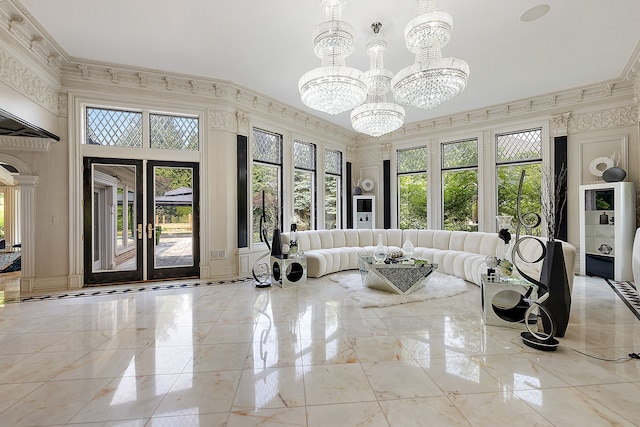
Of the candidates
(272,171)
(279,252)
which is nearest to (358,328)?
(279,252)

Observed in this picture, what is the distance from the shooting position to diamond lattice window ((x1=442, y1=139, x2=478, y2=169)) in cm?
703

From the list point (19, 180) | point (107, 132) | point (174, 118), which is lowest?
point (19, 180)

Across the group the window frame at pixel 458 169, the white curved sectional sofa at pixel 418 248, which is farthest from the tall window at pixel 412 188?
the white curved sectional sofa at pixel 418 248

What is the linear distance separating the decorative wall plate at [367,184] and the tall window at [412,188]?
2.53 ft

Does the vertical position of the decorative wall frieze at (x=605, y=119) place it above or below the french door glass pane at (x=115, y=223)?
above

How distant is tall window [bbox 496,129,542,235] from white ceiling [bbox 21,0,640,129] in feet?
4.23

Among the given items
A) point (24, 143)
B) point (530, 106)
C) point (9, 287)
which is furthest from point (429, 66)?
point (9, 287)

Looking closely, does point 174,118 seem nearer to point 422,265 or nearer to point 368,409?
point 422,265

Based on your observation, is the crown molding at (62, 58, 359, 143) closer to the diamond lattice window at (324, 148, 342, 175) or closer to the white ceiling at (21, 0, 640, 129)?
the white ceiling at (21, 0, 640, 129)

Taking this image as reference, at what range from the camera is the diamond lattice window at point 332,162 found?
26.5 ft

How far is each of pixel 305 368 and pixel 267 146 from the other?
5.05m

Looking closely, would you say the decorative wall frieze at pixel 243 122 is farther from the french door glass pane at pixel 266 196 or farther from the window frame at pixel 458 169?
the window frame at pixel 458 169

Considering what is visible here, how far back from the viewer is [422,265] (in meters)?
4.51

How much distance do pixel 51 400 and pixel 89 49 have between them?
460cm
